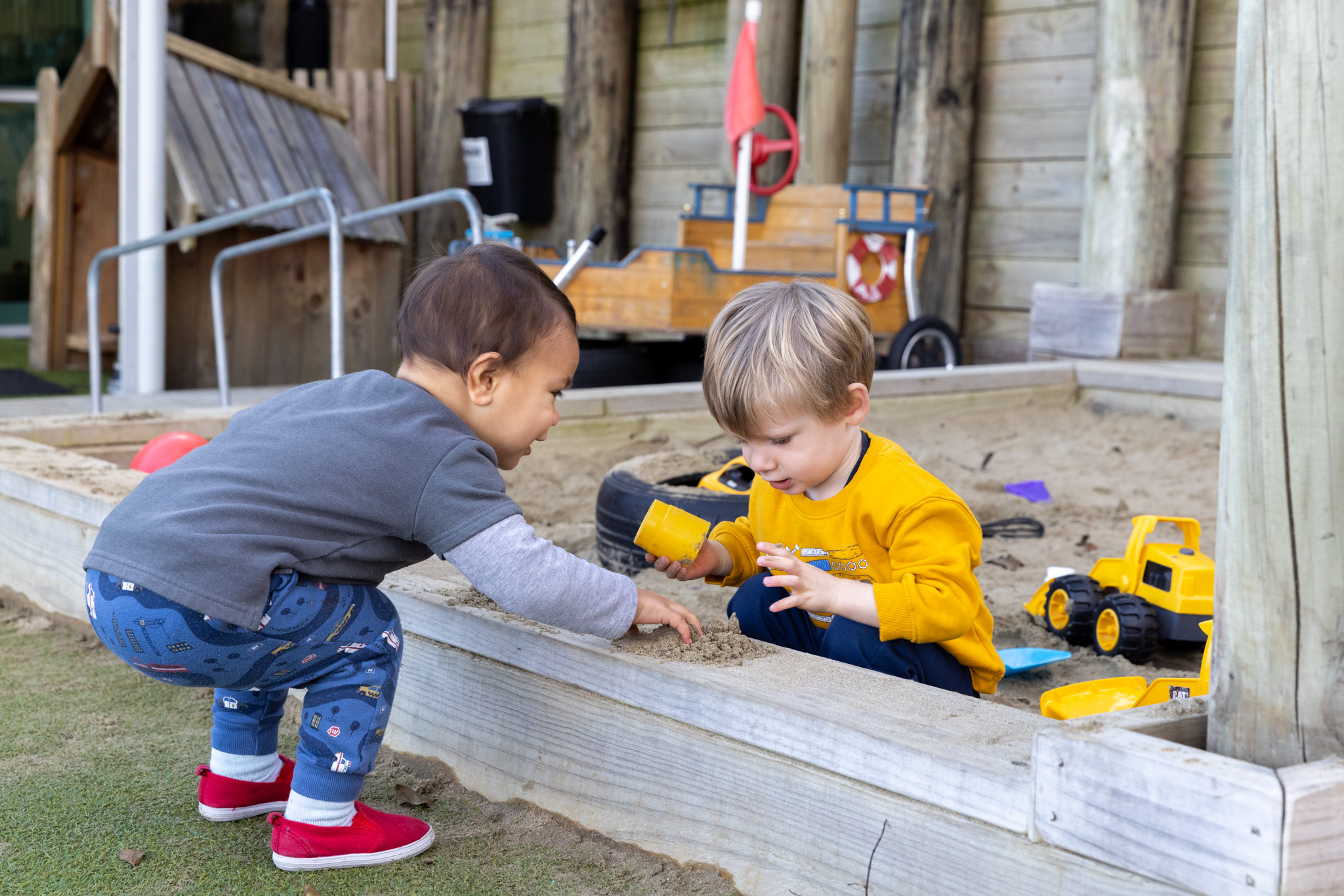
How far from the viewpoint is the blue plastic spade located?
205 cm

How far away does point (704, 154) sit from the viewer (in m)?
6.74

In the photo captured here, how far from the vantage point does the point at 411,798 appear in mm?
1655

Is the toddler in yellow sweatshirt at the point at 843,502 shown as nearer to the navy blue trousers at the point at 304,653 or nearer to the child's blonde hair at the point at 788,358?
the child's blonde hair at the point at 788,358

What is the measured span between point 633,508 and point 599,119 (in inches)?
186

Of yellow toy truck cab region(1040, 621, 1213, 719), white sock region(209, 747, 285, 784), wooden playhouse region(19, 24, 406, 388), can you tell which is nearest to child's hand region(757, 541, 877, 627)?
yellow toy truck cab region(1040, 621, 1213, 719)

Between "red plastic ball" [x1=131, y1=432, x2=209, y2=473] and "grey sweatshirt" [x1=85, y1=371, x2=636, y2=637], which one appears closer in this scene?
"grey sweatshirt" [x1=85, y1=371, x2=636, y2=637]

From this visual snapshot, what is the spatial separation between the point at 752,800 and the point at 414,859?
0.41 metres

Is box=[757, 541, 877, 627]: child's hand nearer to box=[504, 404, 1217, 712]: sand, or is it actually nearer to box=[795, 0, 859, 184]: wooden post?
box=[504, 404, 1217, 712]: sand

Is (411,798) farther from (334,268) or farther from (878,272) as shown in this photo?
(878,272)

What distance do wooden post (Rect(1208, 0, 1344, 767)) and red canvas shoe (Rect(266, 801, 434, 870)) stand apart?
917 millimetres

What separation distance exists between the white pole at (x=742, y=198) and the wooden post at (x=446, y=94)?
303 centimetres

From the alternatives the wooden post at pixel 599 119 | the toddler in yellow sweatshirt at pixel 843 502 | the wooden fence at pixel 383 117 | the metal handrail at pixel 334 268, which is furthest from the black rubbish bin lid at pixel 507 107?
the toddler in yellow sweatshirt at pixel 843 502

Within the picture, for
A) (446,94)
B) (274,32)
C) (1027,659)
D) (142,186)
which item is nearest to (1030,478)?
(1027,659)

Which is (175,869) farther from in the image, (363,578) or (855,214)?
(855,214)
